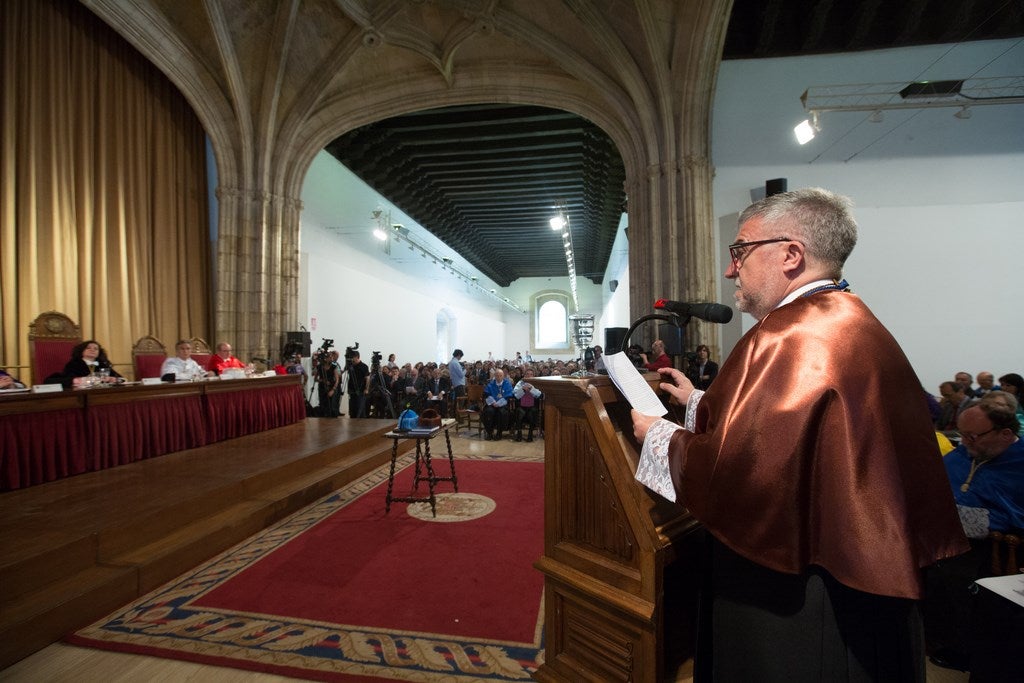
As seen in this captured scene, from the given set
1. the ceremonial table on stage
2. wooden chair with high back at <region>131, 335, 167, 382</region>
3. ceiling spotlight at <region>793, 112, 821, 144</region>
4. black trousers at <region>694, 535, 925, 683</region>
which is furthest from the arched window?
black trousers at <region>694, 535, 925, 683</region>

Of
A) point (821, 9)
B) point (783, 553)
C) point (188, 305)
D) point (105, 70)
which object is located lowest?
point (783, 553)

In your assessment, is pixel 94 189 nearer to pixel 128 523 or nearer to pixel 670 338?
pixel 128 523

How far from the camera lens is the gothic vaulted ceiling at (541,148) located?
6215 millimetres

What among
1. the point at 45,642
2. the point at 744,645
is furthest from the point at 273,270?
the point at 744,645

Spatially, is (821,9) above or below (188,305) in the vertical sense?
above

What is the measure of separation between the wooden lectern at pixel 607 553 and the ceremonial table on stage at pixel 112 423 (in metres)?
3.97

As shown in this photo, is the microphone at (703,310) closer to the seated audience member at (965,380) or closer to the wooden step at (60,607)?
the wooden step at (60,607)

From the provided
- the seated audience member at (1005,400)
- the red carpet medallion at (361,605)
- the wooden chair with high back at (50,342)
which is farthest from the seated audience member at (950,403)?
the wooden chair with high back at (50,342)

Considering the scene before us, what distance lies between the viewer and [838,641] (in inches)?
35.3

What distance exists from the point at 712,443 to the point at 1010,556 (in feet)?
6.59

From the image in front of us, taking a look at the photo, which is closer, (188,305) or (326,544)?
(326,544)

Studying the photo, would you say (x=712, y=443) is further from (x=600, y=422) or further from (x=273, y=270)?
(x=273, y=270)

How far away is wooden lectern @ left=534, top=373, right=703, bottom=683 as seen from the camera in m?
1.27

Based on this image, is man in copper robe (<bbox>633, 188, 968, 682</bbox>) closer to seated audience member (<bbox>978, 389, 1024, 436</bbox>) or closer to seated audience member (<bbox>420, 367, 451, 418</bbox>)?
seated audience member (<bbox>978, 389, 1024, 436</bbox>)
